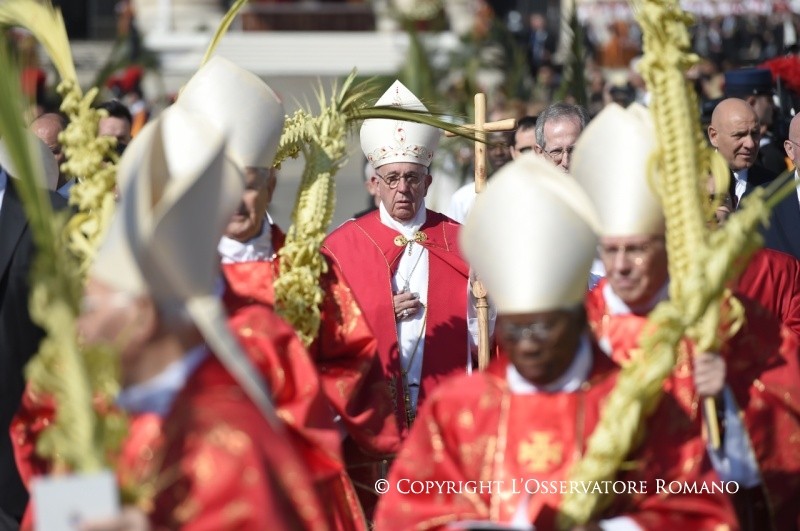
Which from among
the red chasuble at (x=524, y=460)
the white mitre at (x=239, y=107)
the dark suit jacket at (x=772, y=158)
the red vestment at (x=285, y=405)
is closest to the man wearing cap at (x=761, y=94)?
the dark suit jacket at (x=772, y=158)

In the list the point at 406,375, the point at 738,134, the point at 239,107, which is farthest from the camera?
the point at 738,134

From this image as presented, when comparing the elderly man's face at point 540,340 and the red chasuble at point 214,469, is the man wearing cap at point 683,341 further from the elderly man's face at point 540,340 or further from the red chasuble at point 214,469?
the red chasuble at point 214,469

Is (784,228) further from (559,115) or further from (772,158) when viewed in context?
(772,158)

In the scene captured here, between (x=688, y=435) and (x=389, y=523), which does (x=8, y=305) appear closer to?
(x=389, y=523)

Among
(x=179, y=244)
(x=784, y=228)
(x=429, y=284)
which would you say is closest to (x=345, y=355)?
(x=429, y=284)

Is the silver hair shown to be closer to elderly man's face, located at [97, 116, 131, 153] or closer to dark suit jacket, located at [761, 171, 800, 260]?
dark suit jacket, located at [761, 171, 800, 260]

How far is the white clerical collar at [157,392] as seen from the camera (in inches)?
144

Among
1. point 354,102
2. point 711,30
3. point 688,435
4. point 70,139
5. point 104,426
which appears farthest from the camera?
point 711,30

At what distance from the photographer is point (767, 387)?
15.0ft

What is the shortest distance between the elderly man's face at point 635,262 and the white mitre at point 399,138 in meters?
2.48

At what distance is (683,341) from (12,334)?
241 centimetres

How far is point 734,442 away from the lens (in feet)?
14.9

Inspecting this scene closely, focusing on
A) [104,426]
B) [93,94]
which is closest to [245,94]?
[93,94]

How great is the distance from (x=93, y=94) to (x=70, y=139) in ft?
0.61
